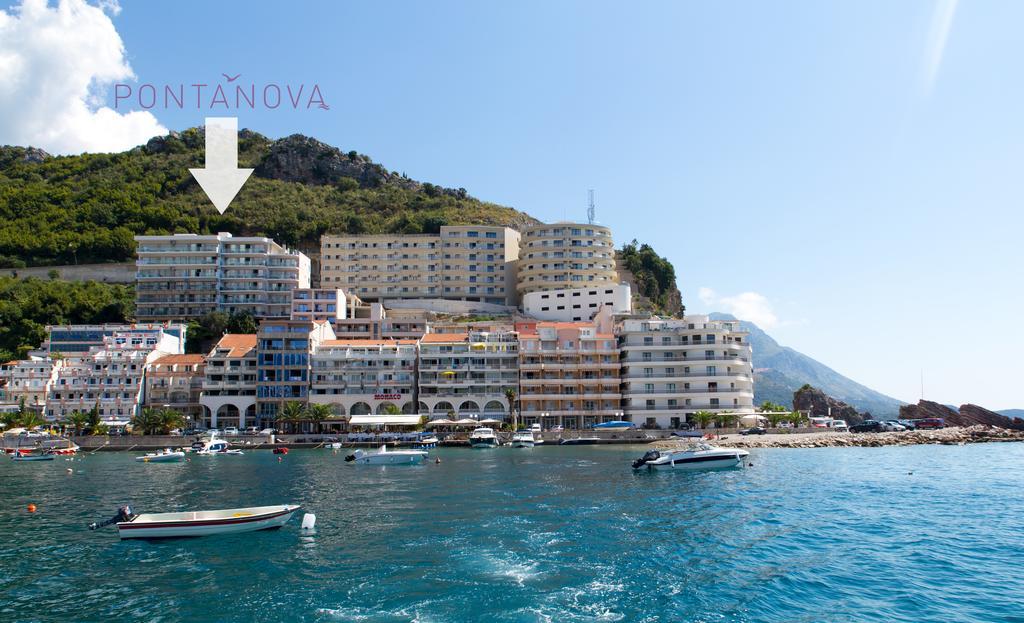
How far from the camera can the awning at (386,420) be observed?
295 ft

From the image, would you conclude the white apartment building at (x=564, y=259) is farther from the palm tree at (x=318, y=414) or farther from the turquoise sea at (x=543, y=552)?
the turquoise sea at (x=543, y=552)

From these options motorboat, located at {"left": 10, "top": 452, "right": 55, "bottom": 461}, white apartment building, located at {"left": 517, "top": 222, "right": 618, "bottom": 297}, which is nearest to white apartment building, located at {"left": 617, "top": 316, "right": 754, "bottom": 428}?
white apartment building, located at {"left": 517, "top": 222, "right": 618, "bottom": 297}

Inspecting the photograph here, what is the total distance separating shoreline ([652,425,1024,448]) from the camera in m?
78.9

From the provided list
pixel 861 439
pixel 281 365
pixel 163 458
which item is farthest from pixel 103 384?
pixel 861 439

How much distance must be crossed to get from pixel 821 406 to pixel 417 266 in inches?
3122

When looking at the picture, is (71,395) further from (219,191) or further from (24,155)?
(24,155)

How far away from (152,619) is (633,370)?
82031 mm

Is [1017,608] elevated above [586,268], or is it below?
below

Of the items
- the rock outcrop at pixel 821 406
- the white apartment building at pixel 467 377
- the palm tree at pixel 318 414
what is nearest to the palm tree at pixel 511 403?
the white apartment building at pixel 467 377

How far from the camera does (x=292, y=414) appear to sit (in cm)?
9262

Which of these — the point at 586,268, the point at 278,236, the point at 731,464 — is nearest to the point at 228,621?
the point at 731,464

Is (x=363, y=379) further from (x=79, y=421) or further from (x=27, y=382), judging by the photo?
(x=27, y=382)

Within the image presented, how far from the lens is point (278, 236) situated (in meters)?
153

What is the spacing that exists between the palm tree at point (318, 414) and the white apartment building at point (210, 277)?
3472 centimetres
